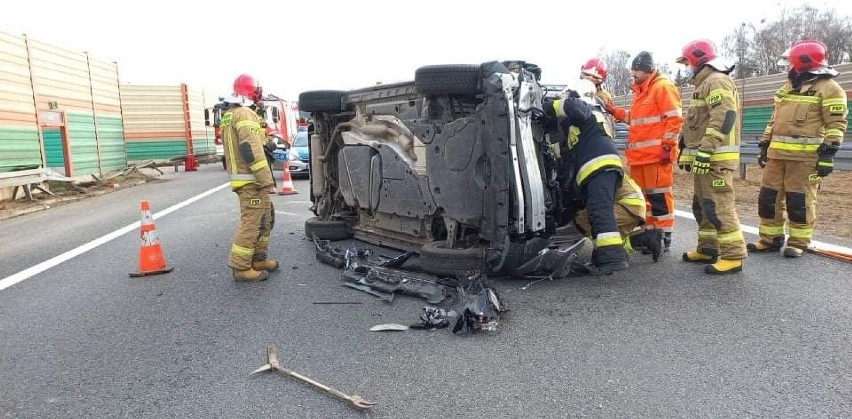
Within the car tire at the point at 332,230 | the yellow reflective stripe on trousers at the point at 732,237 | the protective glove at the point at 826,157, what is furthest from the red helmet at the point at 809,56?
the car tire at the point at 332,230

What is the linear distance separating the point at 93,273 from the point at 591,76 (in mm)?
5449

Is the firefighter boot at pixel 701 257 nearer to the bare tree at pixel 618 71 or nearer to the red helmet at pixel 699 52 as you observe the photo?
the red helmet at pixel 699 52

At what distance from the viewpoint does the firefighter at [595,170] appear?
15.3 ft

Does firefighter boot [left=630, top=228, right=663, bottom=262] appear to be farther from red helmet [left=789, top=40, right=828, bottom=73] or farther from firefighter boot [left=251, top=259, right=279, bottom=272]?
firefighter boot [left=251, top=259, right=279, bottom=272]

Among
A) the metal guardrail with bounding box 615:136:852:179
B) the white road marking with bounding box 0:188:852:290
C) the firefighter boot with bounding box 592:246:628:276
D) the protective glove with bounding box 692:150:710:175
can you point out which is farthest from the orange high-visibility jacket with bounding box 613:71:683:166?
the metal guardrail with bounding box 615:136:852:179

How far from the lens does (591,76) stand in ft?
20.4

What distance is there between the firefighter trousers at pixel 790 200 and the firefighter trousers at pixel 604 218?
6.06 ft

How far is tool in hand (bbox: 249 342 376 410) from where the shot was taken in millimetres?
2719

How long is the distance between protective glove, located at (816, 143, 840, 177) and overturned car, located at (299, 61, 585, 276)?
2.33 metres

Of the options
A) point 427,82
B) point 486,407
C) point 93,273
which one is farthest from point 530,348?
point 93,273

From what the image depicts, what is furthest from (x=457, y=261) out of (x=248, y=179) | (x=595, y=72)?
(x=595, y=72)

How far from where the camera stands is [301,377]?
303 centimetres

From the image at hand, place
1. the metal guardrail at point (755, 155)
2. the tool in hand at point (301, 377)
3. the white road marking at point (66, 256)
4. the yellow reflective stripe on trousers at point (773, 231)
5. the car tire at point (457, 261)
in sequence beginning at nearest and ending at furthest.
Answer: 1. the tool in hand at point (301, 377)
2. the car tire at point (457, 261)
3. the white road marking at point (66, 256)
4. the yellow reflective stripe on trousers at point (773, 231)
5. the metal guardrail at point (755, 155)

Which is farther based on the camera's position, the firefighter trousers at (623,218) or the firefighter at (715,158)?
the firefighter trousers at (623,218)
